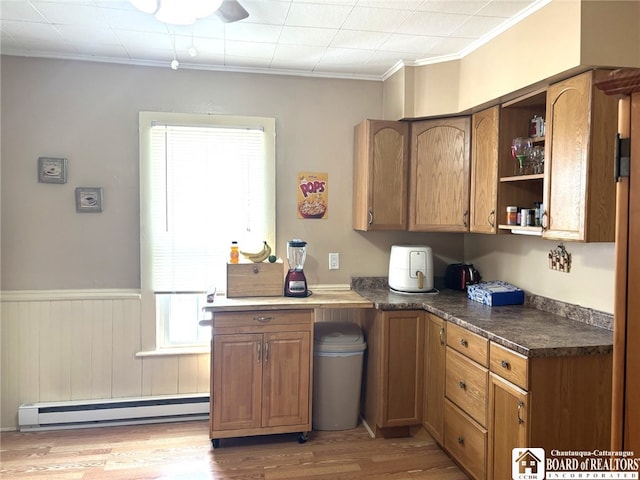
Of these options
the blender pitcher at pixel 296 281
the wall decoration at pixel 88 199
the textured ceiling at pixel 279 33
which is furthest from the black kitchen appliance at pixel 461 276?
the wall decoration at pixel 88 199

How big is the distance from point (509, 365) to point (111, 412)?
259 centimetres

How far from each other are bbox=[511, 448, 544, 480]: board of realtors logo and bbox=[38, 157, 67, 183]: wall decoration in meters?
3.15

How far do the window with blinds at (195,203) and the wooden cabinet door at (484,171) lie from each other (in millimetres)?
1396

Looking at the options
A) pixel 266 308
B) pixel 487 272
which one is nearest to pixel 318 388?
pixel 266 308

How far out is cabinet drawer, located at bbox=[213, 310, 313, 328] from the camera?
2.80m

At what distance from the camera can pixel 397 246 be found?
3363 mm

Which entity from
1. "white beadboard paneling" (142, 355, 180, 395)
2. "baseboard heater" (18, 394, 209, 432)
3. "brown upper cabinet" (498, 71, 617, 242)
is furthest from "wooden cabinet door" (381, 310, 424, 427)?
"white beadboard paneling" (142, 355, 180, 395)

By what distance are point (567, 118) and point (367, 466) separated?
7.13ft

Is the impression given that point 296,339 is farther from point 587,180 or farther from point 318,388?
point 587,180

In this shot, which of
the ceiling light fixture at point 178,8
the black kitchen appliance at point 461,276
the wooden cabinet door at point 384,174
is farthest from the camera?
the black kitchen appliance at point 461,276

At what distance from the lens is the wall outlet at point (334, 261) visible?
352cm

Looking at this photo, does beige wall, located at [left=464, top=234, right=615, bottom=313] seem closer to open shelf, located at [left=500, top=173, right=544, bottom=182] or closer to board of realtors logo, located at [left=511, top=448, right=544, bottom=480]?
open shelf, located at [left=500, top=173, right=544, bottom=182]

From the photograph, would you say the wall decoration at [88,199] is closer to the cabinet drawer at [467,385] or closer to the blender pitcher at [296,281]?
the blender pitcher at [296,281]

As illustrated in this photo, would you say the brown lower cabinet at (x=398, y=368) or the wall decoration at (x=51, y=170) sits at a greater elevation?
the wall decoration at (x=51, y=170)
